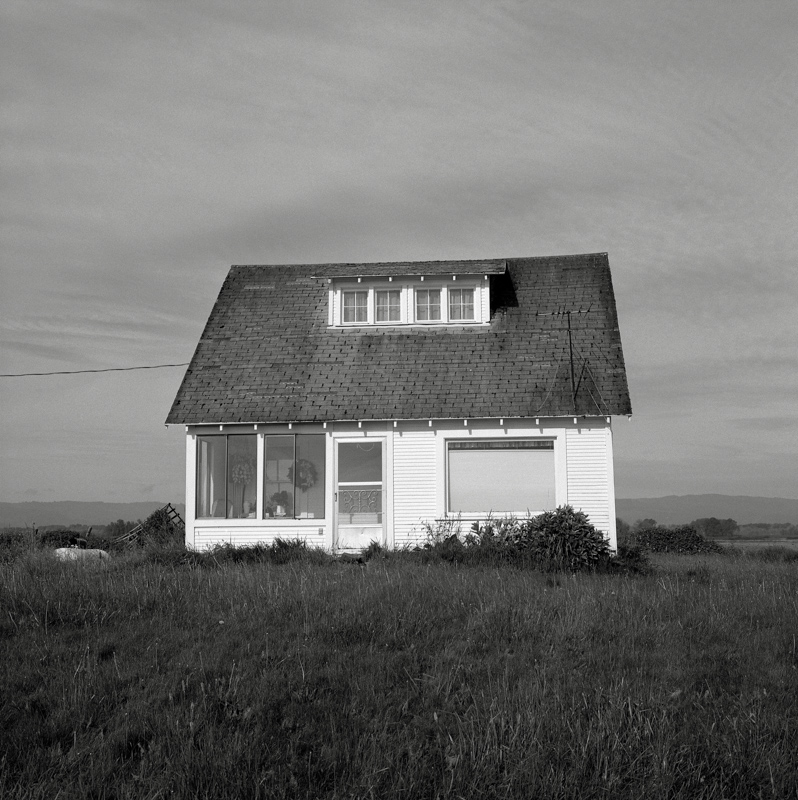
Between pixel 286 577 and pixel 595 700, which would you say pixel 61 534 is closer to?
pixel 286 577

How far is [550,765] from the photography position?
673 centimetres

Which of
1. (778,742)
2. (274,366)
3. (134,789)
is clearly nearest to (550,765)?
(778,742)

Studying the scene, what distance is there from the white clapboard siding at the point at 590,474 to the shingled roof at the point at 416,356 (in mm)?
601

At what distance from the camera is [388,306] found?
2298cm

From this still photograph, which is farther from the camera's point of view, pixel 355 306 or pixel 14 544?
pixel 355 306

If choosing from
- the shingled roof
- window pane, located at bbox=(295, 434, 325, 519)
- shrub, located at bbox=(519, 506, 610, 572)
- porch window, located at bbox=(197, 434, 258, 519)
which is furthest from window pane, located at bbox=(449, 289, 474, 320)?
shrub, located at bbox=(519, 506, 610, 572)

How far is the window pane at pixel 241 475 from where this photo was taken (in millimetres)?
20812

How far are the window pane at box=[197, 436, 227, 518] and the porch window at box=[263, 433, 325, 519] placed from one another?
105 centimetres

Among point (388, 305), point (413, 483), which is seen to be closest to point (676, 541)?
point (413, 483)

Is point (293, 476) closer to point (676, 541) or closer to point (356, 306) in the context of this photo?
point (356, 306)

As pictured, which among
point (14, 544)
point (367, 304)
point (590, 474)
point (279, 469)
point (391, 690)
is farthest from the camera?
point (279, 469)

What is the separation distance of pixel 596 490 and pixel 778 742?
40.5 feet

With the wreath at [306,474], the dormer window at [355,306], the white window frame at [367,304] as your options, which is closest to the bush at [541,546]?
the wreath at [306,474]

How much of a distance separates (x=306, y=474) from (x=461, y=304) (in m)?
6.35
